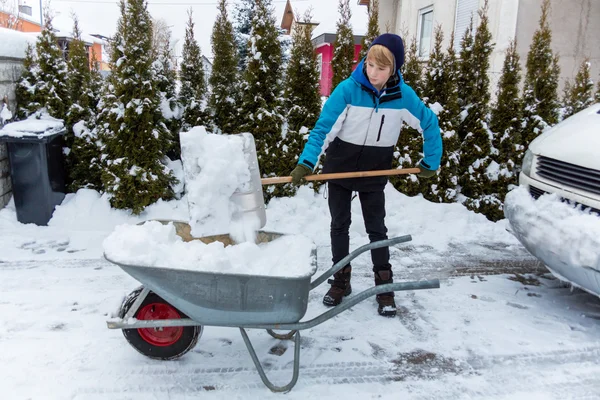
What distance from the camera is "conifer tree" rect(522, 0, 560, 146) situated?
18.8 ft

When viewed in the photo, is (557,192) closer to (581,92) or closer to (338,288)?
(338,288)

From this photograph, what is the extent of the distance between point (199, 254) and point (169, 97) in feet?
13.0

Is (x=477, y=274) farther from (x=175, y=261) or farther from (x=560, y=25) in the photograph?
(x=560, y=25)

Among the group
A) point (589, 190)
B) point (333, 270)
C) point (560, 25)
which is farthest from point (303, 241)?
point (560, 25)

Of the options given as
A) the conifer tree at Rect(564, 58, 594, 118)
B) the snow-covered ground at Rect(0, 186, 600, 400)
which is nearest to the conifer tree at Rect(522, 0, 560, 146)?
the conifer tree at Rect(564, 58, 594, 118)

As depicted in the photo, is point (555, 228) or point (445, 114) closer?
point (555, 228)

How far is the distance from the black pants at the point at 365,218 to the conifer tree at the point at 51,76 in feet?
11.9

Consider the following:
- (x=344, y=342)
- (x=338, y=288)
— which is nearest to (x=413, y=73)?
(x=338, y=288)

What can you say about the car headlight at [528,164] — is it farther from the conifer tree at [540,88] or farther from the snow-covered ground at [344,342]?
the conifer tree at [540,88]

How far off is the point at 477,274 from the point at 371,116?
77.3 inches

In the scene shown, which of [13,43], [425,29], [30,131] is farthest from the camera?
[425,29]

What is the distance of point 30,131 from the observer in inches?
184

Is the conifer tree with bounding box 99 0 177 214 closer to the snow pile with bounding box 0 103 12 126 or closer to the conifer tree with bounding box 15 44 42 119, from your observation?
the conifer tree with bounding box 15 44 42 119

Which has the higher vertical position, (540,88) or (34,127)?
(540,88)
